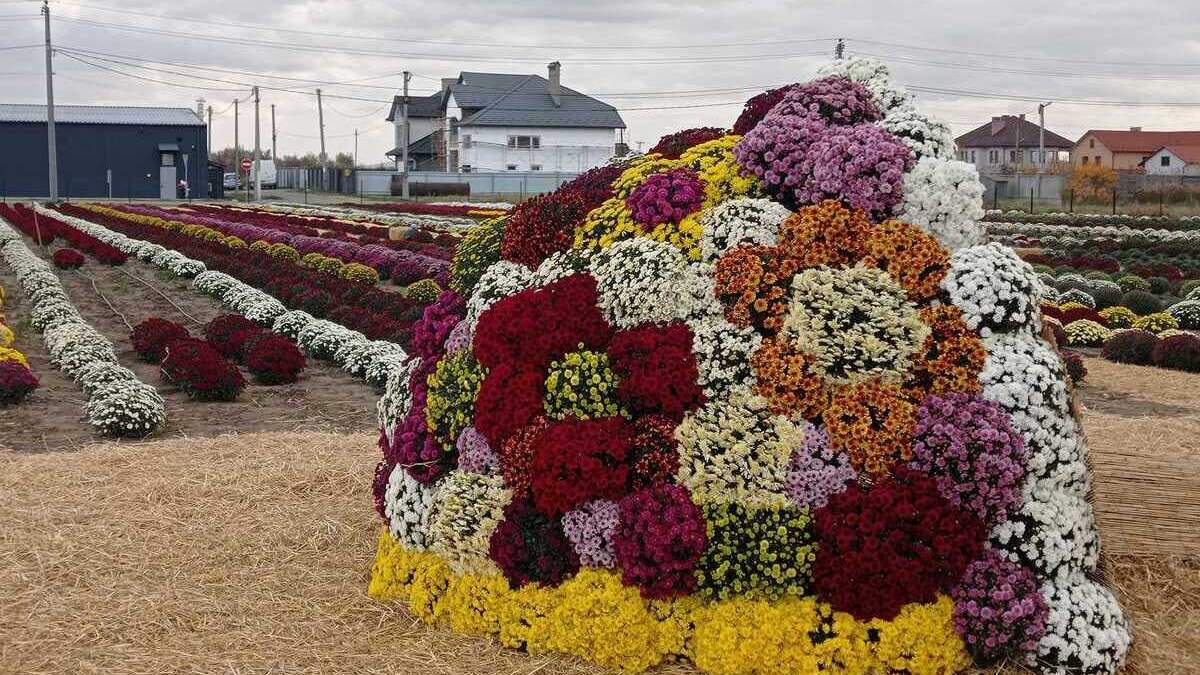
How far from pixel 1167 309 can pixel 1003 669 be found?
18.1 m

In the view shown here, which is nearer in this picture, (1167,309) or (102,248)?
(1167,309)

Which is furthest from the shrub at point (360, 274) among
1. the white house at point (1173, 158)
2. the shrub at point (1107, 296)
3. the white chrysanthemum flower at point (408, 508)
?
the white house at point (1173, 158)

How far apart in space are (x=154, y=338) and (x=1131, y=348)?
41.8ft

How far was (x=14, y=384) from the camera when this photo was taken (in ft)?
41.4

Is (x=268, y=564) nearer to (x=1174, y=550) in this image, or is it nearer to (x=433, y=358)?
(x=433, y=358)

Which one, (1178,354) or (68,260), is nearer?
(1178,354)

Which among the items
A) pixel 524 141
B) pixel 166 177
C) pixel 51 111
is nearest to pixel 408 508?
pixel 51 111

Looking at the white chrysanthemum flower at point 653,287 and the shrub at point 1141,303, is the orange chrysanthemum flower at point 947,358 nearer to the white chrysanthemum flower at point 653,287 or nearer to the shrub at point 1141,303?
the white chrysanthemum flower at point 653,287

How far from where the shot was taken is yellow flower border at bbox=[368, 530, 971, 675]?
533 cm

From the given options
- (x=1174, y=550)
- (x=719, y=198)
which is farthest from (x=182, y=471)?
(x=1174, y=550)

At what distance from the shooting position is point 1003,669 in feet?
17.8

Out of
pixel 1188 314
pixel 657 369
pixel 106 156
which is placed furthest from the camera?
pixel 106 156

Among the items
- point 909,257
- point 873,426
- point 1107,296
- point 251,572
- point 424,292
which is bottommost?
point 251,572

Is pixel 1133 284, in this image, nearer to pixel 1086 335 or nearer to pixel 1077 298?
pixel 1077 298
